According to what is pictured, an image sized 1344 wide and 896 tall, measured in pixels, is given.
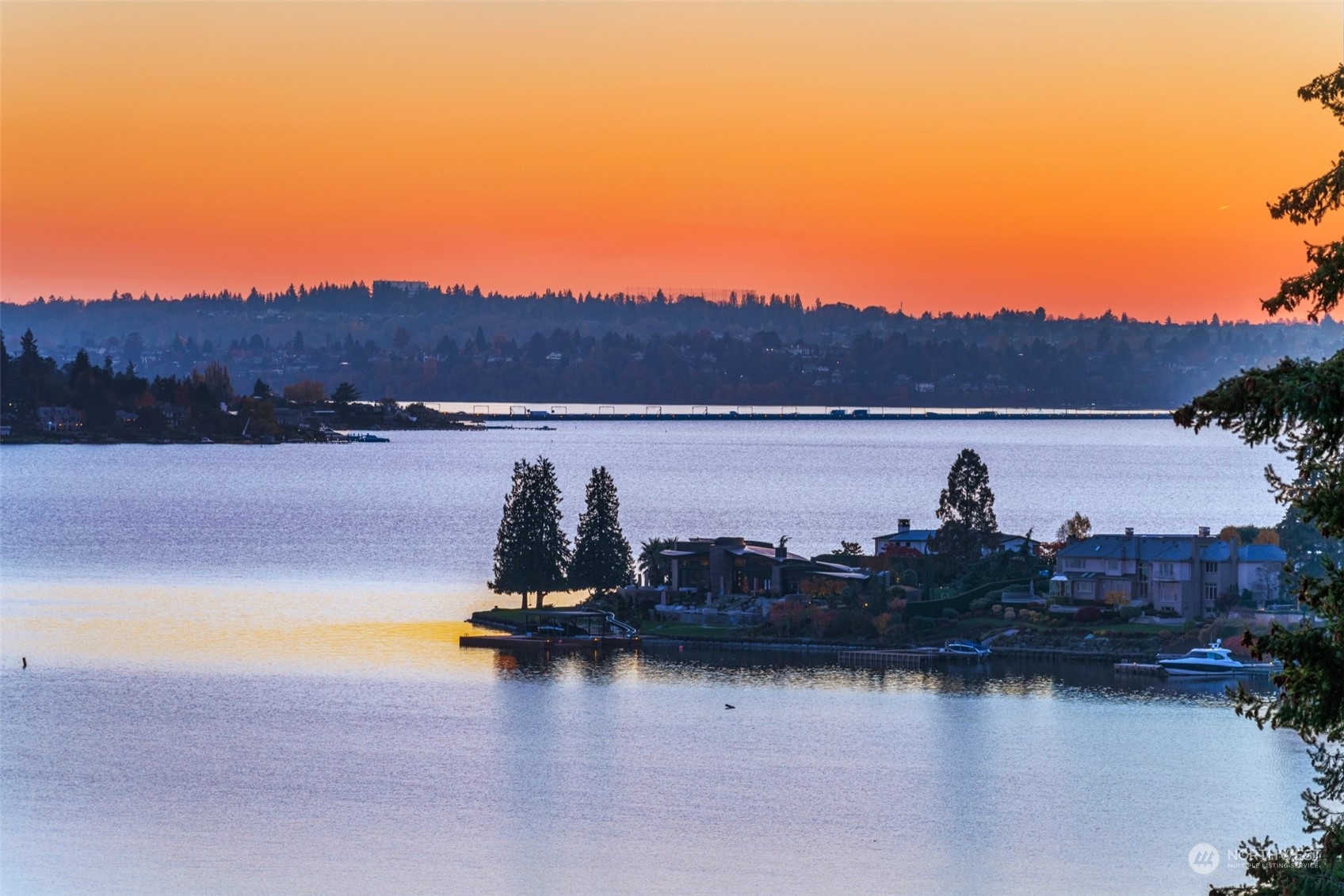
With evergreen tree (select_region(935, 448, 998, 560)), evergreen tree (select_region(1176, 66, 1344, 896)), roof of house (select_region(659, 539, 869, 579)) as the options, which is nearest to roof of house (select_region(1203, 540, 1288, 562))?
evergreen tree (select_region(935, 448, 998, 560))

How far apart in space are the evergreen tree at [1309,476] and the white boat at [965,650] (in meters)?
33.3

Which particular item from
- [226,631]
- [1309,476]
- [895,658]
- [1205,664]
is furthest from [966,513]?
[1309,476]

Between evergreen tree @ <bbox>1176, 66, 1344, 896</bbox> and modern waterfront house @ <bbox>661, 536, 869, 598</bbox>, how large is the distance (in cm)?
3828

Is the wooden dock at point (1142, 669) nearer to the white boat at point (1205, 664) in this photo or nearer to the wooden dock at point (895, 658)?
the white boat at point (1205, 664)

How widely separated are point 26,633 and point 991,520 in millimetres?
25960

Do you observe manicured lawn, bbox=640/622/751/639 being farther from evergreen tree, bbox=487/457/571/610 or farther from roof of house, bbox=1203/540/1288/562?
roof of house, bbox=1203/540/1288/562

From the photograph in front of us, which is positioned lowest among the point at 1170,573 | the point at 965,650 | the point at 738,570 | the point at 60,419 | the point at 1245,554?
the point at 965,650

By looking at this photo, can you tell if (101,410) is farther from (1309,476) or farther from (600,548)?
(1309,476)

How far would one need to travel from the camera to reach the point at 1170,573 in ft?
137

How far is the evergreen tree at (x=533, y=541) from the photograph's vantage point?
44.7 m

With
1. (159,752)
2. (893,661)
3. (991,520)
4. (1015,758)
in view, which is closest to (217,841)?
(159,752)
